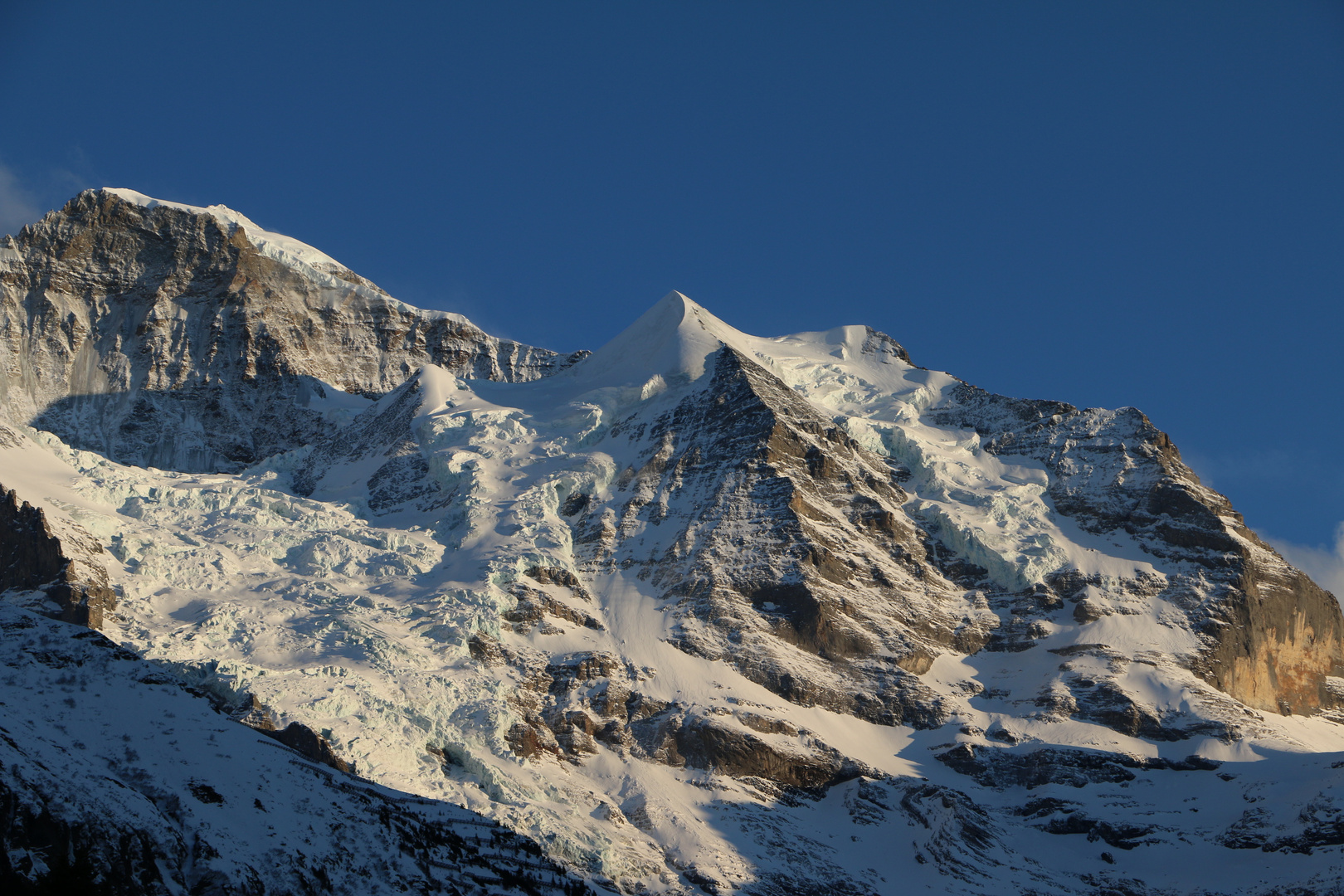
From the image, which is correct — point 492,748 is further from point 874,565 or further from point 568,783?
point 874,565

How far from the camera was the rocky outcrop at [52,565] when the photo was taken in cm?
14825

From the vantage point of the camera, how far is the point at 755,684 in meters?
170

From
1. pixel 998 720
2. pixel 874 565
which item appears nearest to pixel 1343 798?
pixel 998 720

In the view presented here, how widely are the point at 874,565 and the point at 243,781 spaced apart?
407 feet

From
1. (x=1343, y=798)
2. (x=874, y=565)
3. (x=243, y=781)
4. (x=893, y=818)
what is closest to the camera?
(x=243, y=781)

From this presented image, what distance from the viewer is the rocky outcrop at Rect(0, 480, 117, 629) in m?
148

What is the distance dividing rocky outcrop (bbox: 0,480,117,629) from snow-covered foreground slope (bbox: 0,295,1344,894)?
4.20 m

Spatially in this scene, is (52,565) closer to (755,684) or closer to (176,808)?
(755,684)

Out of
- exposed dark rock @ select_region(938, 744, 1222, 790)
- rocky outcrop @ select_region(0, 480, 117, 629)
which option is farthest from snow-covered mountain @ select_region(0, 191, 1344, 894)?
rocky outcrop @ select_region(0, 480, 117, 629)

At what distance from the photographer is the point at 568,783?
474 feet

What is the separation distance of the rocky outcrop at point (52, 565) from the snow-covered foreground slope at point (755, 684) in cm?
420

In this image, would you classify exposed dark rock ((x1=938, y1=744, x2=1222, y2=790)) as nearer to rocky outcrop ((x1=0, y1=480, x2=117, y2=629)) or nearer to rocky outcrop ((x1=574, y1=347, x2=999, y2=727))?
rocky outcrop ((x1=574, y1=347, x2=999, y2=727))

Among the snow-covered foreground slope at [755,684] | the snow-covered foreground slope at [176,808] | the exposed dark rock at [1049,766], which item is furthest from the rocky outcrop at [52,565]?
the exposed dark rock at [1049,766]

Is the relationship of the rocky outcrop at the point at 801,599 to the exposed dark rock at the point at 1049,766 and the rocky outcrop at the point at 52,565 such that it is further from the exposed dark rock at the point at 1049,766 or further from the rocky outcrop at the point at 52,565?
the rocky outcrop at the point at 52,565
